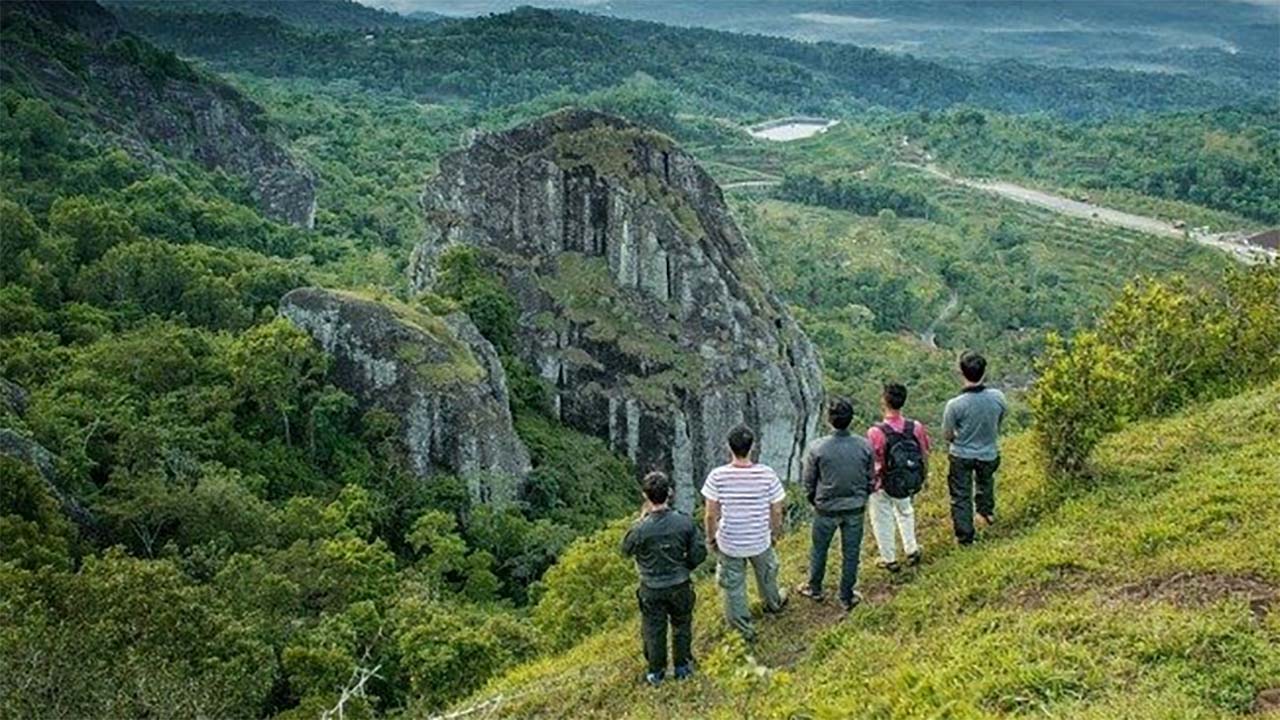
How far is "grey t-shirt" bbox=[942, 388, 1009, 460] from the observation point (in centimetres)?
1203

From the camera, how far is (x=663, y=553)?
10664mm

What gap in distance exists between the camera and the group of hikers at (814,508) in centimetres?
1077

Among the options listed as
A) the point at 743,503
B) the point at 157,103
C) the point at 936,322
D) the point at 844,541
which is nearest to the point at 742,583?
the point at 743,503

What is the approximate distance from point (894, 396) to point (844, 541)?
5.36 ft

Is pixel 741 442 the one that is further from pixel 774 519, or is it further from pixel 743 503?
pixel 774 519

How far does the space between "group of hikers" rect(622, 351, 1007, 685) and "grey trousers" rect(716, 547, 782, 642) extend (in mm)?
14

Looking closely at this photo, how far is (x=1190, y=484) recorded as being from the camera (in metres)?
13.0

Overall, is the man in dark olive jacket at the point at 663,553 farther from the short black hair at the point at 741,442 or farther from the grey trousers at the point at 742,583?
the short black hair at the point at 741,442

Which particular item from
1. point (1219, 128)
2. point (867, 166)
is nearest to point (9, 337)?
point (867, 166)

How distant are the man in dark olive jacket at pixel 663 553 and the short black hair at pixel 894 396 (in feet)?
8.36

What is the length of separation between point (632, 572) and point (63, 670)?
12.1m

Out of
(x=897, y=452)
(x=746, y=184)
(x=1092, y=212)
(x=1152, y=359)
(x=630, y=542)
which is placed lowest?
(x=1092, y=212)

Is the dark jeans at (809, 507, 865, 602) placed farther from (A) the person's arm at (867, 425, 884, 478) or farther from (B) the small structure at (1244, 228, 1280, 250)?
(B) the small structure at (1244, 228, 1280, 250)

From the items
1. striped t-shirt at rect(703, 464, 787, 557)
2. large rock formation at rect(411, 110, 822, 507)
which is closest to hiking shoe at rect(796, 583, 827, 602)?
striped t-shirt at rect(703, 464, 787, 557)
